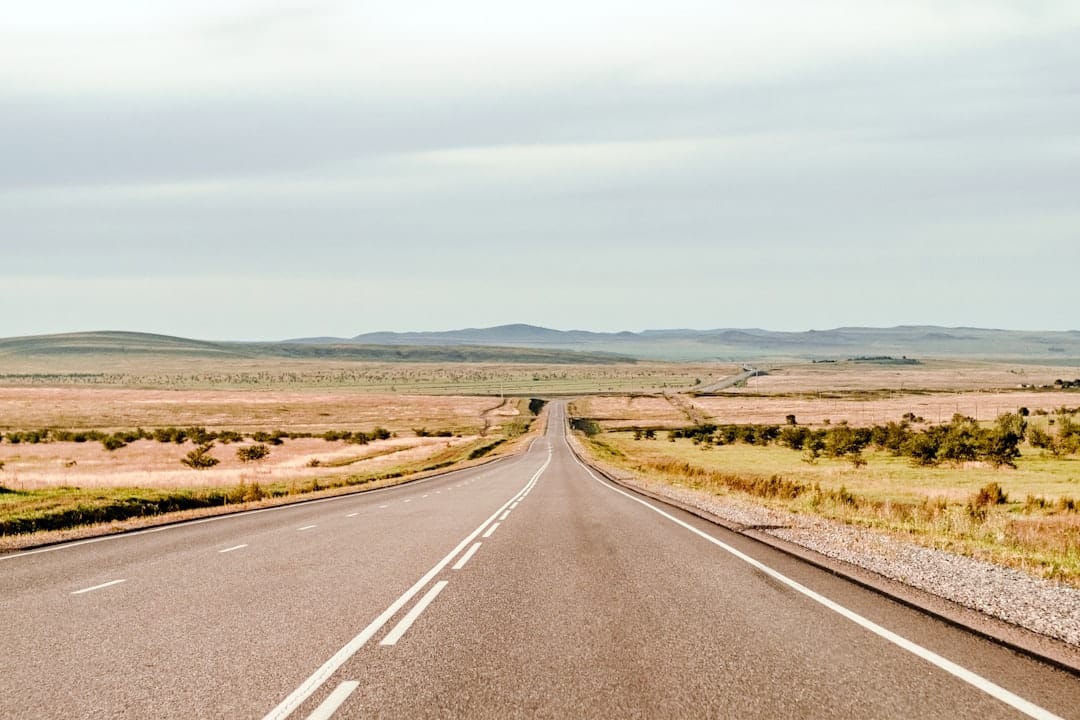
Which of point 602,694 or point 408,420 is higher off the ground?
point 602,694

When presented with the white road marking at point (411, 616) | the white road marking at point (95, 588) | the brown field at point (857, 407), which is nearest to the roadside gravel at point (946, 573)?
the white road marking at point (411, 616)

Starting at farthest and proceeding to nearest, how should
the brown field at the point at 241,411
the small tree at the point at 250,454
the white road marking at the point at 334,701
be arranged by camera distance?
the brown field at the point at 241,411
the small tree at the point at 250,454
the white road marking at the point at 334,701

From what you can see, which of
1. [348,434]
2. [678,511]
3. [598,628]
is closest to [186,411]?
[348,434]

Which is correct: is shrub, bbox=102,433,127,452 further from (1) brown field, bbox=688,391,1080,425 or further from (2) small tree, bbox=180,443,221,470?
(1) brown field, bbox=688,391,1080,425

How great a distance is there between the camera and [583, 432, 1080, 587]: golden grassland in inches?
547

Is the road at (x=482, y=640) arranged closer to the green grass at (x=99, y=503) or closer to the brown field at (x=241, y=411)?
the green grass at (x=99, y=503)

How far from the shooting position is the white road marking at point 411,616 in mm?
7419

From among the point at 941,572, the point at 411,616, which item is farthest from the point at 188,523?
the point at 941,572

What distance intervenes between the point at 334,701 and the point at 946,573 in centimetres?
858

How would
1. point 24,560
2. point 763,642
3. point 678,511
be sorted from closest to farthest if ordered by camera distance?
point 763,642
point 24,560
point 678,511

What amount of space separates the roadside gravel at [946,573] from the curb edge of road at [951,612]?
0.14 m

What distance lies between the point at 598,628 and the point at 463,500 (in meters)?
18.2

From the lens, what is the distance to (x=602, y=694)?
19.2 ft

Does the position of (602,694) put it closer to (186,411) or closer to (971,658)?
(971,658)
